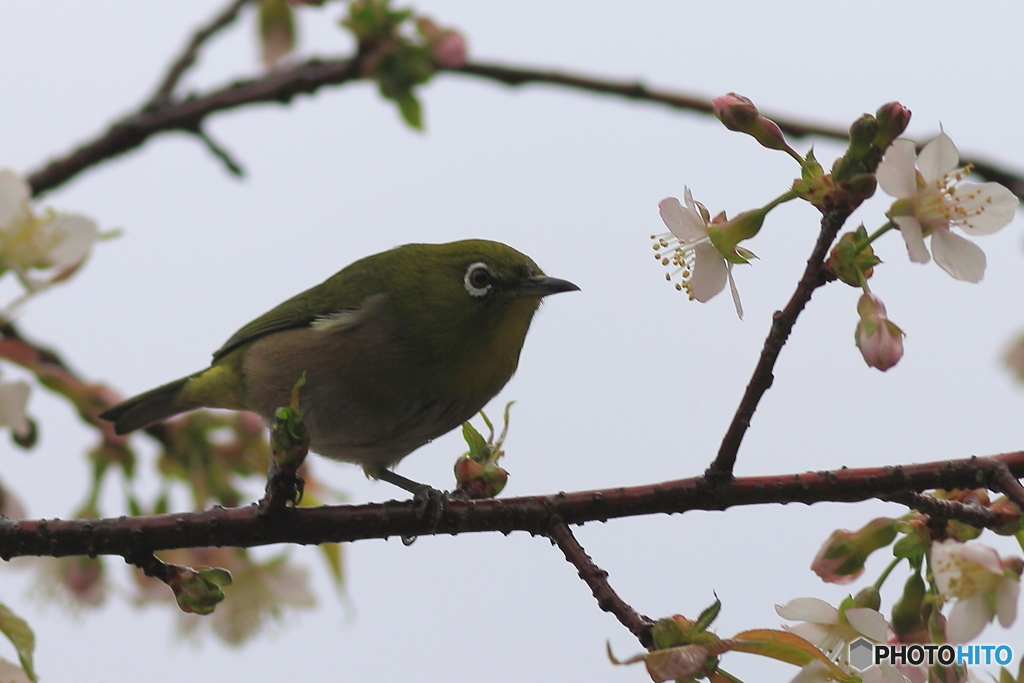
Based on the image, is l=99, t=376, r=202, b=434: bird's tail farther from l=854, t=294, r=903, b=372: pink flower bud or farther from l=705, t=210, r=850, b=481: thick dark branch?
l=854, t=294, r=903, b=372: pink flower bud

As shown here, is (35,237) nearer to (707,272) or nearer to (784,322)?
(707,272)

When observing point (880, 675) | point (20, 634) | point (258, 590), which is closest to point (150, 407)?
point (258, 590)

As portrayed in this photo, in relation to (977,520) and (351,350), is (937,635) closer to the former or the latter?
(977,520)

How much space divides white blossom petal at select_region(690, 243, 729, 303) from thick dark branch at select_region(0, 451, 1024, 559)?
19.3 inches

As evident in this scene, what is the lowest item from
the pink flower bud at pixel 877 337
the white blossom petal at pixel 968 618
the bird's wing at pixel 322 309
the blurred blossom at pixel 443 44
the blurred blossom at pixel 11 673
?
the blurred blossom at pixel 11 673

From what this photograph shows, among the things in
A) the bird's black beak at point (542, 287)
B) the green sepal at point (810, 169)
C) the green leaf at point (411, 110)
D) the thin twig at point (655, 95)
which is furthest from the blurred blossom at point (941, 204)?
the green leaf at point (411, 110)

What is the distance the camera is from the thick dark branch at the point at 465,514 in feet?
8.89

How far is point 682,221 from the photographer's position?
2596 millimetres

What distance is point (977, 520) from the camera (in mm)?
2547

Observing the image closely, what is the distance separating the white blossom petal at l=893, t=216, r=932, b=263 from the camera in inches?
93.2

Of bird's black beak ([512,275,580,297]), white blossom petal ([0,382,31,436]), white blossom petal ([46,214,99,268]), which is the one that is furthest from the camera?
bird's black beak ([512,275,580,297])

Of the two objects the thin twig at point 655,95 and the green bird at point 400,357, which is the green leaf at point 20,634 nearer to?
the green bird at point 400,357

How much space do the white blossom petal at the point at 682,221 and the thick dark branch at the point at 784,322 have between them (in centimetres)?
33

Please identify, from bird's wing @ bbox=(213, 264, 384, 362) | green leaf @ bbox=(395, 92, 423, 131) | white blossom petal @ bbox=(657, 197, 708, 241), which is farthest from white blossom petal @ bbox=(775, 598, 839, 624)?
green leaf @ bbox=(395, 92, 423, 131)
